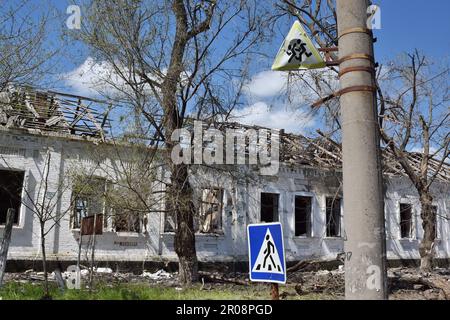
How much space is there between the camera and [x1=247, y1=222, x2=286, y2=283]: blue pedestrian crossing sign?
3.68 m

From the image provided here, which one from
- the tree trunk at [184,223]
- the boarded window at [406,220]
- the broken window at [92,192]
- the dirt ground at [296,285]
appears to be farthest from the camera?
the boarded window at [406,220]

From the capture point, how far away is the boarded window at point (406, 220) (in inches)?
968

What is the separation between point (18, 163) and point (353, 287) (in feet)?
46.7

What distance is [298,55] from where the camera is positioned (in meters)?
3.55

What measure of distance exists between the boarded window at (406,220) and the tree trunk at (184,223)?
49.6 feet

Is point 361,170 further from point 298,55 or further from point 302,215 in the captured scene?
point 302,215

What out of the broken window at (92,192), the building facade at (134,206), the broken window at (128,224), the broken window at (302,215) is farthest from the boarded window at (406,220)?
the broken window at (92,192)

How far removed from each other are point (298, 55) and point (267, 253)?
1.59 m

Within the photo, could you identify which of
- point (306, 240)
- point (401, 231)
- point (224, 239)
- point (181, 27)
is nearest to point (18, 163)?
point (181, 27)

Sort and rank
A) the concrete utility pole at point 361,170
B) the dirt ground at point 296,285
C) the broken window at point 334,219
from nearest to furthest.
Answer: the concrete utility pole at point 361,170
the dirt ground at point 296,285
the broken window at point 334,219

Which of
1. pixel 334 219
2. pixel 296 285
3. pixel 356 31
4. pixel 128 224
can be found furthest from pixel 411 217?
pixel 356 31

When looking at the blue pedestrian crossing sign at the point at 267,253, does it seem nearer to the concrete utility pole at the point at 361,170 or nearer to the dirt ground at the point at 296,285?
the concrete utility pole at the point at 361,170

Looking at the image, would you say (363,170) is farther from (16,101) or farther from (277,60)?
(16,101)

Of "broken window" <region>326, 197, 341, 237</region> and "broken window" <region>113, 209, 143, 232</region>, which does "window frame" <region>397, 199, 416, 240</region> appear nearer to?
"broken window" <region>326, 197, 341, 237</region>
